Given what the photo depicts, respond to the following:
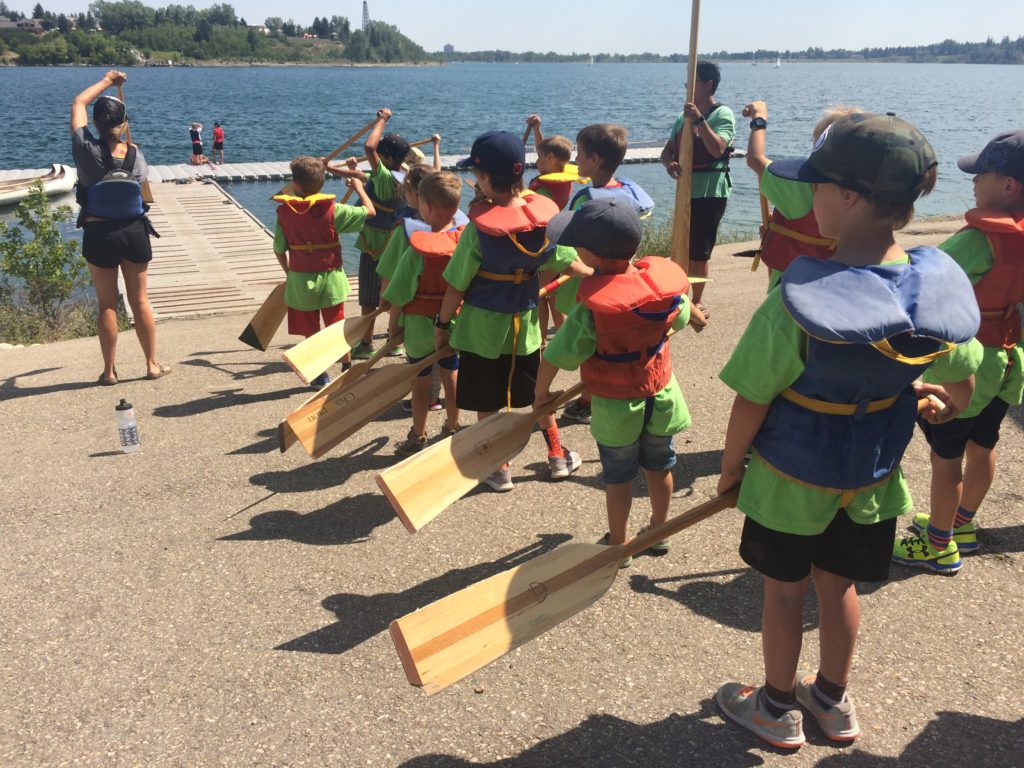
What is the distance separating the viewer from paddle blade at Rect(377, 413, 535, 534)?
392 cm

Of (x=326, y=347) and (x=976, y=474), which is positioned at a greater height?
(x=326, y=347)

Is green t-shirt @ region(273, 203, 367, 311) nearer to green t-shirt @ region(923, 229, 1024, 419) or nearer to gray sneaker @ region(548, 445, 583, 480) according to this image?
gray sneaker @ region(548, 445, 583, 480)

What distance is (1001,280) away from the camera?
12.0 feet

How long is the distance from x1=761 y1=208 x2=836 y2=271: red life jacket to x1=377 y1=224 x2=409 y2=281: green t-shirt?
2212 mm

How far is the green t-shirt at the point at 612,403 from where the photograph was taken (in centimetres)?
363

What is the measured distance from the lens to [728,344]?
305 inches

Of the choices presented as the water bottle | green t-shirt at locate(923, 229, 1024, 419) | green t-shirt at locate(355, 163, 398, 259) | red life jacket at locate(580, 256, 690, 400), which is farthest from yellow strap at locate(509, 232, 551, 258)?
the water bottle

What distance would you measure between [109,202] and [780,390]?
5.76 m

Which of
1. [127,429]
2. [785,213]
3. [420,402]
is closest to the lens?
[785,213]

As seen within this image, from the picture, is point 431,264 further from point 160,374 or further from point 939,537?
point 160,374

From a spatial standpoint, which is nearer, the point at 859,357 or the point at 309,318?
the point at 859,357

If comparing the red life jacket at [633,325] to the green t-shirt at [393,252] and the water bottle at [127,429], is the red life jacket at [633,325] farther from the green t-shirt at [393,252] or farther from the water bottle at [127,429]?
the water bottle at [127,429]

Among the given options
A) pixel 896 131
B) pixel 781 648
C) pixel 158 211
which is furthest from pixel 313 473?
pixel 158 211

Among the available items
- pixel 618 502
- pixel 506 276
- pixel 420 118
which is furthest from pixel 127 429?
pixel 420 118
